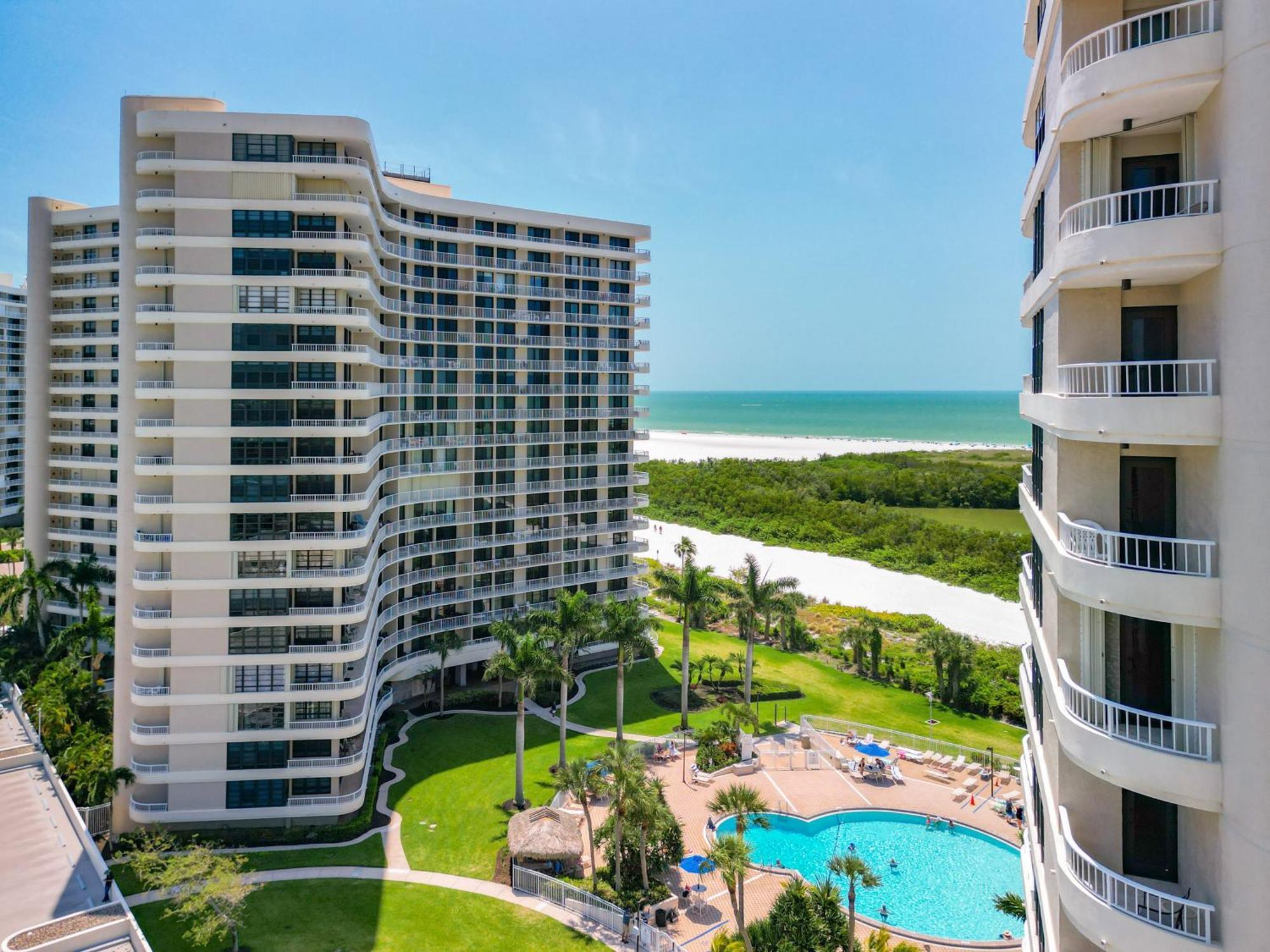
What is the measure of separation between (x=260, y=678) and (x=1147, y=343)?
36.9m

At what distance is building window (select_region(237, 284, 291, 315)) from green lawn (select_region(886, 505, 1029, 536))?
288ft

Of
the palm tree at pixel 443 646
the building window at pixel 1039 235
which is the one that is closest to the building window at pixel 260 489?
the palm tree at pixel 443 646

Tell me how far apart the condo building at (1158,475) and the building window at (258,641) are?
3301 cm

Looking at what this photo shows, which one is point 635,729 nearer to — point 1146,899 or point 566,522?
point 566,522

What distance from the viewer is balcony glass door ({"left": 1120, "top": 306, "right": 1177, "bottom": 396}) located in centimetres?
1244

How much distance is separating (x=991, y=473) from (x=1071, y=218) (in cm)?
12742

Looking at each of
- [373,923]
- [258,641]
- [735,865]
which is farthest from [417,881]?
[735,865]

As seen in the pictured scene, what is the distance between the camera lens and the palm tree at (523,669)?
127ft

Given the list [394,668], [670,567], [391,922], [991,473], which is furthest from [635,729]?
[991,473]

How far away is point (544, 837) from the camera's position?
109 feet

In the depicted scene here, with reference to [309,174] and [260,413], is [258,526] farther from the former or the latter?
[309,174]

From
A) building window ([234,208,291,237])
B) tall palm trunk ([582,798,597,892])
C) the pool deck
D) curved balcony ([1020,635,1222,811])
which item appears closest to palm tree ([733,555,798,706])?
the pool deck

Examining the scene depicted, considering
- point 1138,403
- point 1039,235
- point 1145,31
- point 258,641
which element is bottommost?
point 258,641

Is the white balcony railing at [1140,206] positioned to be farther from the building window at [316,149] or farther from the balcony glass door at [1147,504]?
the building window at [316,149]
